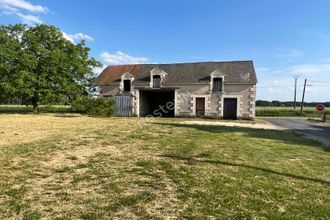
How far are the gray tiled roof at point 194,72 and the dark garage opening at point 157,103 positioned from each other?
2.03 metres

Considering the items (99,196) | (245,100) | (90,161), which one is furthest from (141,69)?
(99,196)

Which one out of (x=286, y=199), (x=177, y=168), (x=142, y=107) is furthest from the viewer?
(x=142, y=107)

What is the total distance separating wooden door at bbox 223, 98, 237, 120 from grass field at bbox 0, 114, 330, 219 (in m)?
19.9

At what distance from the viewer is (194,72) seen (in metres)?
31.2

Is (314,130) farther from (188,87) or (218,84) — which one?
(188,87)

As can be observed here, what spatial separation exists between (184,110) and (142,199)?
25734 millimetres

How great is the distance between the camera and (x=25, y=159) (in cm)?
696

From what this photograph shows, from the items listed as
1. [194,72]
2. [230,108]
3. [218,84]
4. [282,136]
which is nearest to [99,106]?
[194,72]

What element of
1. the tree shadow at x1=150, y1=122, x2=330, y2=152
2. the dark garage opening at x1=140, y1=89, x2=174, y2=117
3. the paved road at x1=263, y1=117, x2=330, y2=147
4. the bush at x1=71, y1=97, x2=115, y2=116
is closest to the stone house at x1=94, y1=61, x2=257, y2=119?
the dark garage opening at x1=140, y1=89, x2=174, y2=117

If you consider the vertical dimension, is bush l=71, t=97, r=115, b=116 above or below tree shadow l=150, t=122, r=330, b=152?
above

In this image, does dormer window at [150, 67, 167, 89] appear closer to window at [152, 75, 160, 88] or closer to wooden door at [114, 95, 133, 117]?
window at [152, 75, 160, 88]

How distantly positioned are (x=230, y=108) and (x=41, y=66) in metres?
18.3

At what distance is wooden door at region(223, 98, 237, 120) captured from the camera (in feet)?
95.0

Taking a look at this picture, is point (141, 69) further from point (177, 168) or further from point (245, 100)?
point (177, 168)
